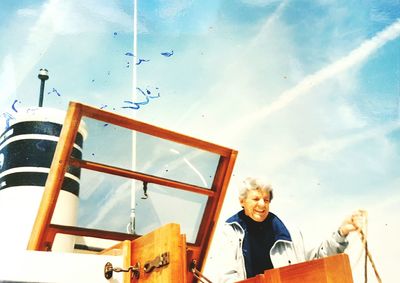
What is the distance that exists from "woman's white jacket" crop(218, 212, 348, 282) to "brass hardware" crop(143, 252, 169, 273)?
72 centimetres

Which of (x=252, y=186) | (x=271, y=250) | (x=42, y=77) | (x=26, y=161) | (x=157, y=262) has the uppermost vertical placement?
(x=42, y=77)

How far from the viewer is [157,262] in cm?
117

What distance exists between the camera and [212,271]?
205 cm

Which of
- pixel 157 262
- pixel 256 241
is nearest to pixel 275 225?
pixel 256 241

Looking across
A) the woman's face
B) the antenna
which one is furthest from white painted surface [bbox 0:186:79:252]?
the woman's face

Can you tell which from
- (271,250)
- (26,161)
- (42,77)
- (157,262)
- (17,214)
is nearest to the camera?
(157,262)

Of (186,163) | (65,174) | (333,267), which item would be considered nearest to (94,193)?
(65,174)

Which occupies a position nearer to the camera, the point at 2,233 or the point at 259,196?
the point at 259,196

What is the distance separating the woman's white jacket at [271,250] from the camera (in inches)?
72.7

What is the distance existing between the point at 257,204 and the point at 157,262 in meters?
0.92

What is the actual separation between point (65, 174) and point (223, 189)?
0.68m

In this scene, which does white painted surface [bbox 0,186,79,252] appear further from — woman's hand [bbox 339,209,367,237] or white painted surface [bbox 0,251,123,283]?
woman's hand [bbox 339,209,367,237]

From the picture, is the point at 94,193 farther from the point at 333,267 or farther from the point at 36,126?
the point at 333,267

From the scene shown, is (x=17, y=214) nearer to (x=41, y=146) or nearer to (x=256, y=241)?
(x=41, y=146)
